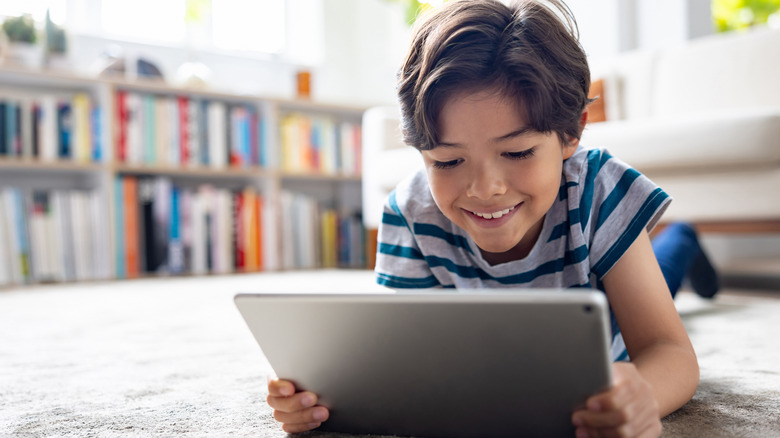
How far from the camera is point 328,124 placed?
303 cm

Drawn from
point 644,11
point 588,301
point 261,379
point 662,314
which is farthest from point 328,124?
point 588,301

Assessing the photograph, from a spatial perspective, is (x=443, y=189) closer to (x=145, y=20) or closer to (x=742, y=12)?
(x=145, y=20)

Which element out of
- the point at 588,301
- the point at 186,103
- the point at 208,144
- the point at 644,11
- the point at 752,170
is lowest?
the point at 588,301

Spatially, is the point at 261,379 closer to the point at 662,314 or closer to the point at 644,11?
the point at 662,314

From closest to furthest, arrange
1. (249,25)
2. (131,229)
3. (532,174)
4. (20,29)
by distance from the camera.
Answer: (532,174), (20,29), (131,229), (249,25)

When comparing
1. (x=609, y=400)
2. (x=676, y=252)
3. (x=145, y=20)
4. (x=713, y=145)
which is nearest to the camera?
(x=609, y=400)

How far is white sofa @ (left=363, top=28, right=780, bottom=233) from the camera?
1506 millimetres

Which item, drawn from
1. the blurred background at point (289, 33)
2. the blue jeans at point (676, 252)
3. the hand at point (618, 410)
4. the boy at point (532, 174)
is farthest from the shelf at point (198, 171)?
the hand at point (618, 410)

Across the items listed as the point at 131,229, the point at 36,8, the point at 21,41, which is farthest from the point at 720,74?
the point at 36,8

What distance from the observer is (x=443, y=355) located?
427 mm

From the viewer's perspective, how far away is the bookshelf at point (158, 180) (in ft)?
7.81

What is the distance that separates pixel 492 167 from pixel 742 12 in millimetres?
3678

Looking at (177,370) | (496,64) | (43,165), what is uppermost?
(43,165)

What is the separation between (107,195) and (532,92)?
2.21m
